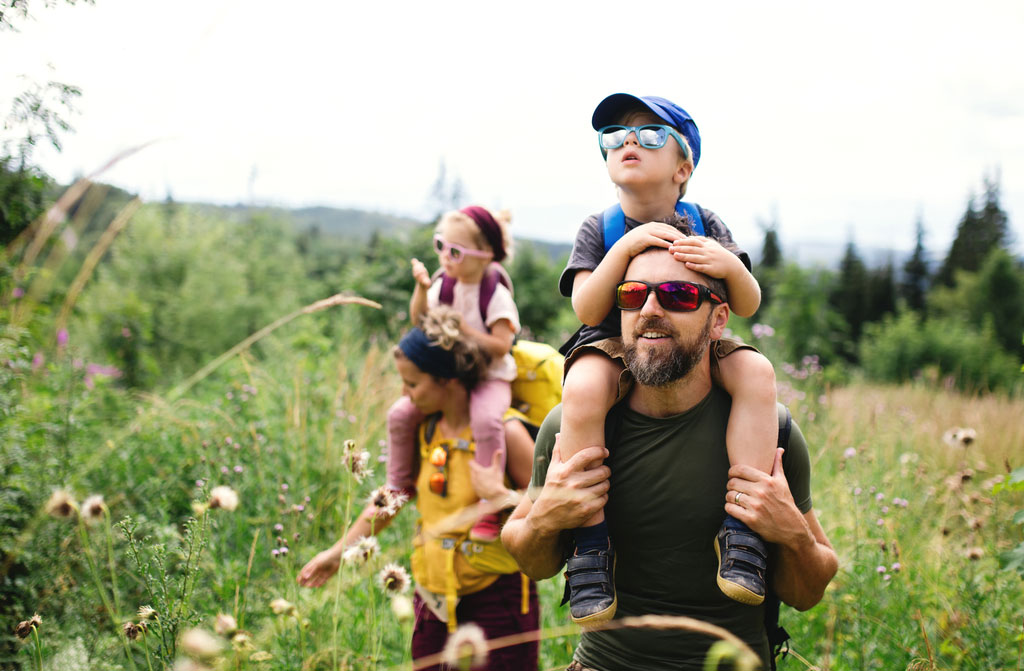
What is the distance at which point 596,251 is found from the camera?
7.39 ft

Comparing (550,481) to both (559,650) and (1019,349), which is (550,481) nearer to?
(559,650)

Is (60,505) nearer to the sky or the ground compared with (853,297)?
nearer to the sky

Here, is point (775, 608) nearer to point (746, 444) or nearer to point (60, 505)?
point (746, 444)

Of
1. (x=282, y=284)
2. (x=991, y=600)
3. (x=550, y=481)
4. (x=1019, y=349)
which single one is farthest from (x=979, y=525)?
(x=1019, y=349)

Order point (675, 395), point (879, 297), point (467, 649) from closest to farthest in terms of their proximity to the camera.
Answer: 1. point (467, 649)
2. point (675, 395)
3. point (879, 297)

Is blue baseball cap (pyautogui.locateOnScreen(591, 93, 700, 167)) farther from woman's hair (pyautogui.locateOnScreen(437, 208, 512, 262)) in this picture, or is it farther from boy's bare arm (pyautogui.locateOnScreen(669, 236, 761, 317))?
woman's hair (pyautogui.locateOnScreen(437, 208, 512, 262))

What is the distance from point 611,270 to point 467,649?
1.25m

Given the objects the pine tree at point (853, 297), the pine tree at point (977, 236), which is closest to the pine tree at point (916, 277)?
the pine tree at point (977, 236)

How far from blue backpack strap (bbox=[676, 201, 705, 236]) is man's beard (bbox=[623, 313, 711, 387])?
40cm

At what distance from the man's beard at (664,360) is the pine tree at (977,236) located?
52.0m

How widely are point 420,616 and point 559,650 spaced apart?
3.56 ft

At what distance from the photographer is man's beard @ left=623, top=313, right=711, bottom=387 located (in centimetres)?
190

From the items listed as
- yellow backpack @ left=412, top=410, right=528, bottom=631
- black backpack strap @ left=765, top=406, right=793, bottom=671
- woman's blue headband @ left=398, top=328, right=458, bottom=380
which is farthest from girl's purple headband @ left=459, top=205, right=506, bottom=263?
black backpack strap @ left=765, top=406, right=793, bottom=671

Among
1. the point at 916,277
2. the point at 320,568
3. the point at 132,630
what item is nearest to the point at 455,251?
the point at 320,568
